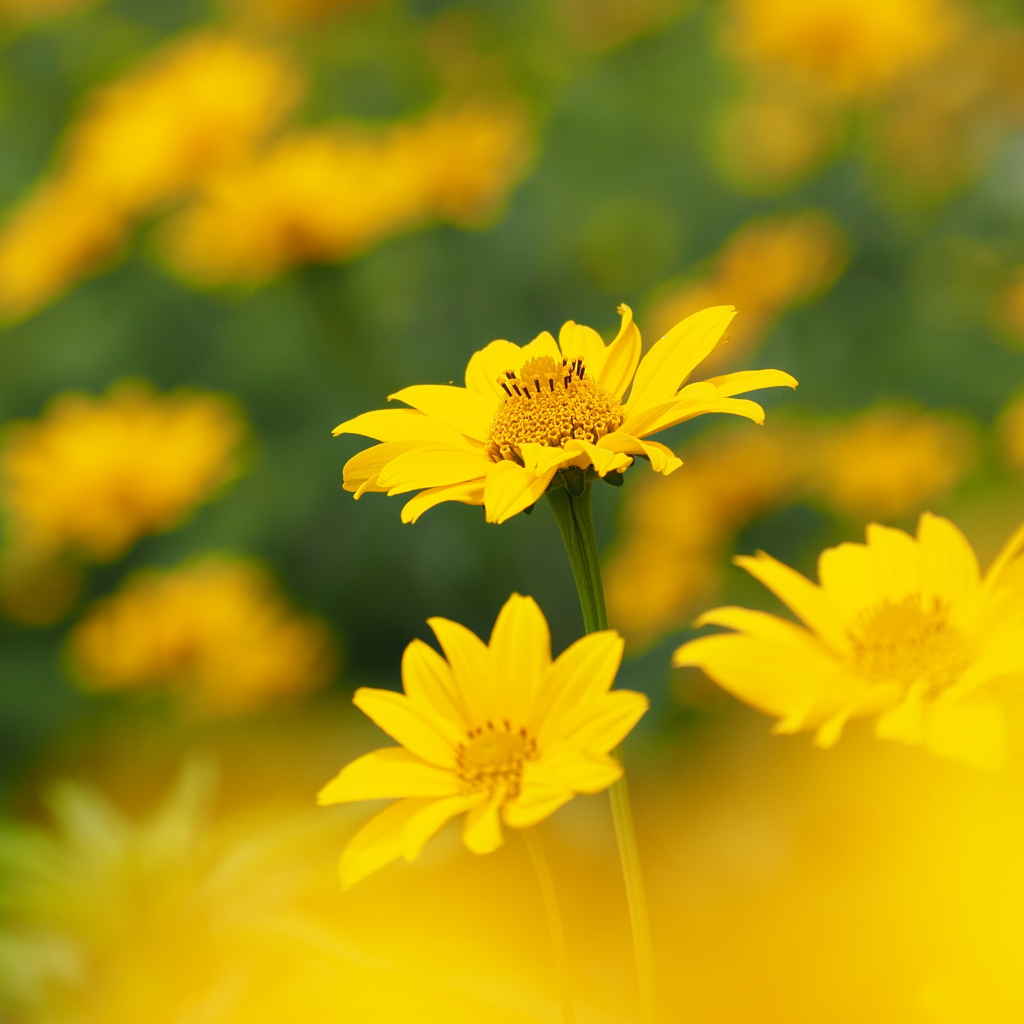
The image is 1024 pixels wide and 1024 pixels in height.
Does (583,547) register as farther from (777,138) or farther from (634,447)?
(777,138)

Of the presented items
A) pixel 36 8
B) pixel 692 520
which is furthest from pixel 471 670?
pixel 36 8

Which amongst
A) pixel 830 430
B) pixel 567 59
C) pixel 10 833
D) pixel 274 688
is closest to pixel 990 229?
pixel 830 430

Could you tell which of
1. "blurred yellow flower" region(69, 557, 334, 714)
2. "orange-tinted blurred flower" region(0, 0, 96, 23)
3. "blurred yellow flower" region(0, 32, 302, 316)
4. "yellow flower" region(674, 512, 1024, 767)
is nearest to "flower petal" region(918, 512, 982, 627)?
"yellow flower" region(674, 512, 1024, 767)

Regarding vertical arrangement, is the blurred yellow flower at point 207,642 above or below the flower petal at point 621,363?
above

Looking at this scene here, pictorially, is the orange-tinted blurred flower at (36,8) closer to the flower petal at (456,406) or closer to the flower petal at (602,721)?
the flower petal at (456,406)

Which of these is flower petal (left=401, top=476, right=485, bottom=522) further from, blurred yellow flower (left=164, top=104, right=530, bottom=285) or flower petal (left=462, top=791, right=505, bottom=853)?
blurred yellow flower (left=164, top=104, right=530, bottom=285)

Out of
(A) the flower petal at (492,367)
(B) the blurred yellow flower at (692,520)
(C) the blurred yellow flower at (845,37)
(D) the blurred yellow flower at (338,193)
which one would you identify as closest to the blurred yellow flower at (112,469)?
(D) the blurred yellow flower at (338,193)
